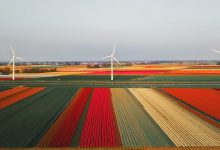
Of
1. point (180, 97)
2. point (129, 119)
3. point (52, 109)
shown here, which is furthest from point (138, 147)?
point (180, 97)

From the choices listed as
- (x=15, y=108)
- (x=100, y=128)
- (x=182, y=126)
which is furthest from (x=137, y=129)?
(x=15, y=108)

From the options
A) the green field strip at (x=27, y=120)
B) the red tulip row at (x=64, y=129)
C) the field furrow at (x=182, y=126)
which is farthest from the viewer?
the green field strip at (x=27, y=120)

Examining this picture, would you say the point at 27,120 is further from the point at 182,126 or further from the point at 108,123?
the point at 182,126

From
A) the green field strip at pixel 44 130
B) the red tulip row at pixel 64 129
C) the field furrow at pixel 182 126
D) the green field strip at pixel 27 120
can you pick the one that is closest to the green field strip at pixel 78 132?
the red tulip row at pixel 64 129

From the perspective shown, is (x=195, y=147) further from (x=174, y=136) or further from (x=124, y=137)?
(x=124, y=137)

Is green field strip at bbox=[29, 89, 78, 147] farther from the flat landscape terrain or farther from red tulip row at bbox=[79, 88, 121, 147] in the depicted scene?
red tulip row at bbox=[79, 88, 121, 147]

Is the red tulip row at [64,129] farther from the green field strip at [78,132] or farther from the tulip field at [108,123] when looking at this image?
the green field strip at [78,132]

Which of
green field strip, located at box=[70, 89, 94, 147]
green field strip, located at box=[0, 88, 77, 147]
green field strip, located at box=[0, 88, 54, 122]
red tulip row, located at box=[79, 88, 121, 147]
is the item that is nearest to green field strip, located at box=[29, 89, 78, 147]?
green field strip, located at box=[0, 88, 77, 147]

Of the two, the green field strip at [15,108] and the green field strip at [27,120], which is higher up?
the green field strip at [15,108]
